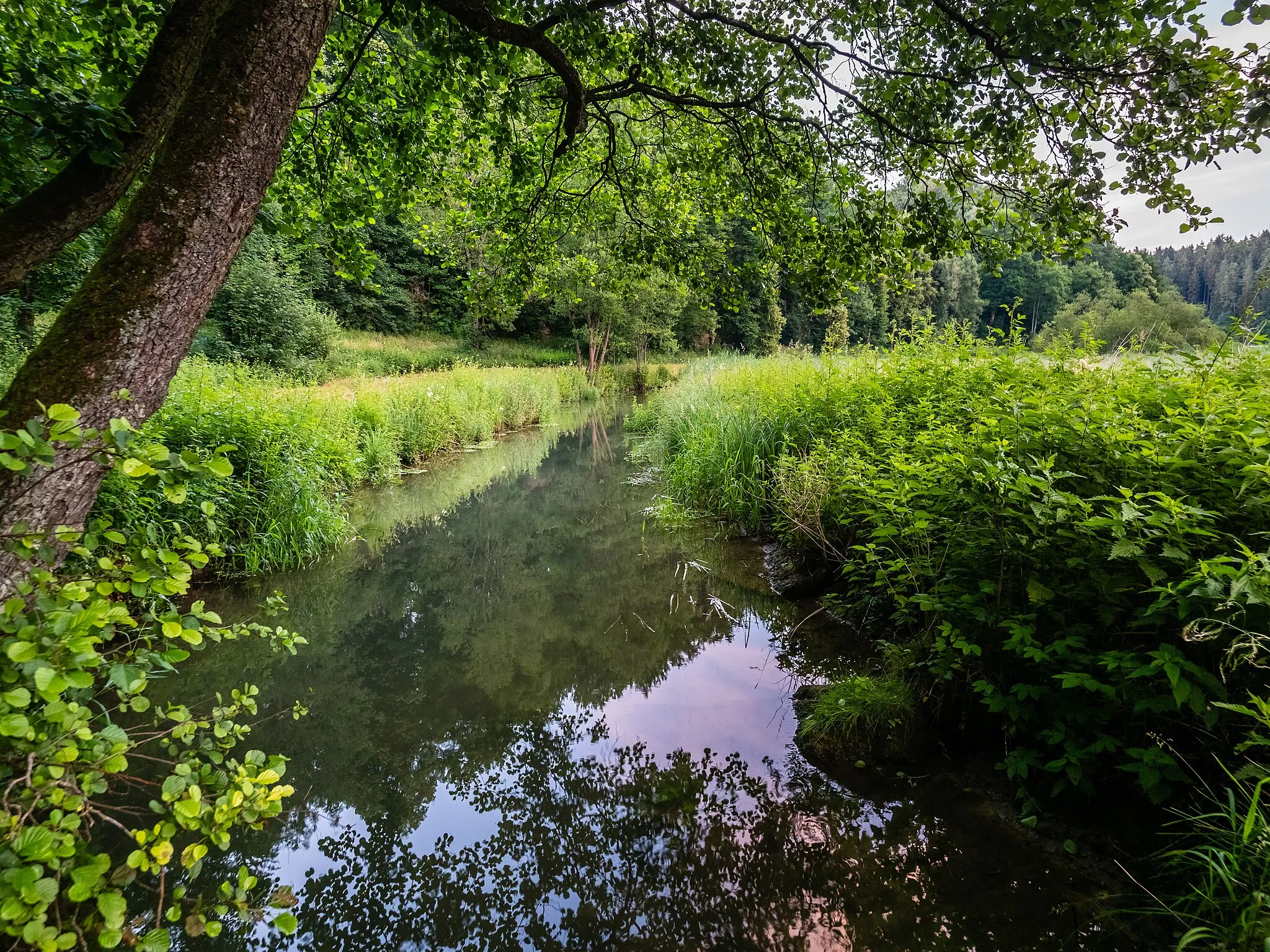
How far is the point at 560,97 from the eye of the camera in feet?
14.1

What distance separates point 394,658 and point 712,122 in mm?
5187

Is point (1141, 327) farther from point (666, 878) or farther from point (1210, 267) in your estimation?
point (1210, 267)

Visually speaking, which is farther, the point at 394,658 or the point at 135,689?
the point at 394,658

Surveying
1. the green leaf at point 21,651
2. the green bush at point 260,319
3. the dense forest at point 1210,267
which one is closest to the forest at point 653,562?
the green leaf at point 21,651

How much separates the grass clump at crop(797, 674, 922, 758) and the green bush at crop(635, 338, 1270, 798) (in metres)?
0.20

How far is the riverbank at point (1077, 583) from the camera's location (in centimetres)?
193

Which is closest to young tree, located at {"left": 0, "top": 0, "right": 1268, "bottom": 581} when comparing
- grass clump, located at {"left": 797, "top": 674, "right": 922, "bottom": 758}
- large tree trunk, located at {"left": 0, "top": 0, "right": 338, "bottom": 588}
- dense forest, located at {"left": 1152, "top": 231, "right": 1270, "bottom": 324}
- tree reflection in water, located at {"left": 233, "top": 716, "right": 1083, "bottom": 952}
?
large tree trunk, located at {"left": 0, "top": 0, "right": 338, "bottom": 588}

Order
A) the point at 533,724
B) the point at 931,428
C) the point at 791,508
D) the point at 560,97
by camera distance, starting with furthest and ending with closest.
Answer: the point at 791,508 < the point at 560,97 < the point at 931,428 < the point at 533,724

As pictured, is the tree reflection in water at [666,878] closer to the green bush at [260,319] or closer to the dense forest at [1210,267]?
the dense forest at [1210,267]

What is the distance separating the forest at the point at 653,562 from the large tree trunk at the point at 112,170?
0.06 ft

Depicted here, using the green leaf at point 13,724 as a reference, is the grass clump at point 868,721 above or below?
below

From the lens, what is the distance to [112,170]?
2.01 meters

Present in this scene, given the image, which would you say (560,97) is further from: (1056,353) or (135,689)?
(135,689)

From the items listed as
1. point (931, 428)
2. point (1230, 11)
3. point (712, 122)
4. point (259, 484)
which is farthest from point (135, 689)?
point (259, 484)
